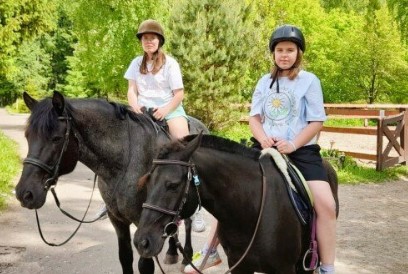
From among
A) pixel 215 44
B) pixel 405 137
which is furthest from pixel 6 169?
pixel 405 137

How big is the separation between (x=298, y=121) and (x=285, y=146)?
0.29 m

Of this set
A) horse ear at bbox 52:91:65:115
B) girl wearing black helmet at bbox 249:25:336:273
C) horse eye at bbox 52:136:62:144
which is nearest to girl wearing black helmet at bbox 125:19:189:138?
horse ear at bbox 52:91:65:115

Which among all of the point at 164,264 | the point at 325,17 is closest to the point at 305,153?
the point at 164,264

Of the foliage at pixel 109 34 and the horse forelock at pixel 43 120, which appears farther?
the foliage at pixel 109 34

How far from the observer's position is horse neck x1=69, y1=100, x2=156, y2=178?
12.7 feet

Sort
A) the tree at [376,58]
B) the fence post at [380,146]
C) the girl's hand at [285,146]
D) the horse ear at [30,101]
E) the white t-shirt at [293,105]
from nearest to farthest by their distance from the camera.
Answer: the girl's hand at [285,146] → the white t-shirt at [293,105] → the horse ear at [30,101] → the fence post at [380,146] → the tree at [376,58]

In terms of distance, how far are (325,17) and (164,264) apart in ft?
103

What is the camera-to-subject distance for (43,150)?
3.39 meters

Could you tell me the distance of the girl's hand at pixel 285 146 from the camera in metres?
3.31

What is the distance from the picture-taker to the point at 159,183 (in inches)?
100

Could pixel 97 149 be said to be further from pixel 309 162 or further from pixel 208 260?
pixel 309 162

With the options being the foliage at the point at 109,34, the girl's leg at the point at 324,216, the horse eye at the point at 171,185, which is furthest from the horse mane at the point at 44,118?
the foliage at the point at 109,34

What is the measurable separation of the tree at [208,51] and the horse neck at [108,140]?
12.7m

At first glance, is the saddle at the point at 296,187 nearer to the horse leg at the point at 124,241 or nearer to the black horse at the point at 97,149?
the black horse at the point at 97,149
